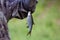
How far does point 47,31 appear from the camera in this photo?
7227mm

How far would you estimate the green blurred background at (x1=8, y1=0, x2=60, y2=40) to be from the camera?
6598 mm

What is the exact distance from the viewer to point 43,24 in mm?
7695

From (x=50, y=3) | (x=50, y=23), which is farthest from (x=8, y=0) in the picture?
(x=50, y=3)

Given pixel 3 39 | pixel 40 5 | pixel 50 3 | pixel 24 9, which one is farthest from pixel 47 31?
pixel 3 39

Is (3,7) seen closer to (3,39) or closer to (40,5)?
(3,39)

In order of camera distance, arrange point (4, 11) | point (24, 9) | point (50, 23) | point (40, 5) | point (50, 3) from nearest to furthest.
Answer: point (4, 11) < point (24, 9) < point (50, 23) < point (40, 5) < point (50, 3)

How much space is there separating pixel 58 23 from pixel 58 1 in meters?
2.02

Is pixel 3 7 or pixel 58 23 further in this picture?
pixel 58 23

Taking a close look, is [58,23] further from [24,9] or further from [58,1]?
[24,9]

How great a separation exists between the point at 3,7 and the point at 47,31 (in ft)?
16.3

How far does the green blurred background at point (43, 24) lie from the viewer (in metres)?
6.60

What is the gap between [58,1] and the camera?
397 inches

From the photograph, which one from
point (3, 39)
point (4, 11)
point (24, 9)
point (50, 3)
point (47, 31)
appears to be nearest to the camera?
point (3, 39)

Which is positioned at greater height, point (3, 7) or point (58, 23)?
point (3, 7)
